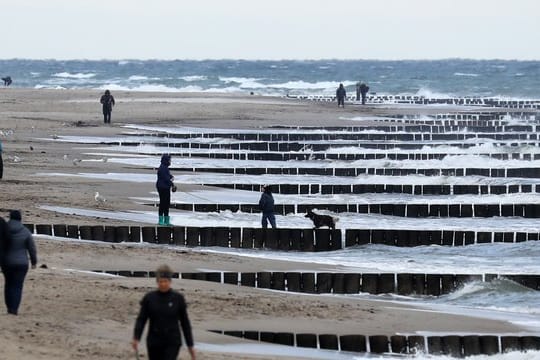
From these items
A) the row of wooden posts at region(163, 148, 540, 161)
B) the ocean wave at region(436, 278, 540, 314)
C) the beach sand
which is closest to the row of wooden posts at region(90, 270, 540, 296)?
the ocean wave at region(436, 278, 540, 314)

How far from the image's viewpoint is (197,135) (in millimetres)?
50938

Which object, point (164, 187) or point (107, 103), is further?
point (107, 103)

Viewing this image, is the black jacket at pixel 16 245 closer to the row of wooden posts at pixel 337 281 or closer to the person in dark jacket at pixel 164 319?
the person in dark jacket at pixel 164 319

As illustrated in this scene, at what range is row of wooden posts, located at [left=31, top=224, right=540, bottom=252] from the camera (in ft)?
75.2

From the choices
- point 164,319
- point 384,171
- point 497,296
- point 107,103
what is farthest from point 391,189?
point 164,319

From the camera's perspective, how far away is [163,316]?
10.7m

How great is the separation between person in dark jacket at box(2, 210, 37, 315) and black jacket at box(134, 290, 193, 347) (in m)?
3.88

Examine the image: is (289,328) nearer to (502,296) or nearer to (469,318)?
(469,318)

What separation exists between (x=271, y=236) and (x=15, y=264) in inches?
393

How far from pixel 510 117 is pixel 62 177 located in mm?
42922

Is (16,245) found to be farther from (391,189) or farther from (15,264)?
(391,189)

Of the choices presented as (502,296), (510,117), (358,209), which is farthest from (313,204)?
(510,117)

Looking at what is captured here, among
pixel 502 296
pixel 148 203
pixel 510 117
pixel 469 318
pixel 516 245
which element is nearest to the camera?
pixel 469 318

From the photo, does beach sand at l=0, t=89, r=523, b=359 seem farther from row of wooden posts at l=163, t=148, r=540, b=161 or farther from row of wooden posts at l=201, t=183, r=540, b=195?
row of wooden posts at l=163, t=148, r=540, b=161
